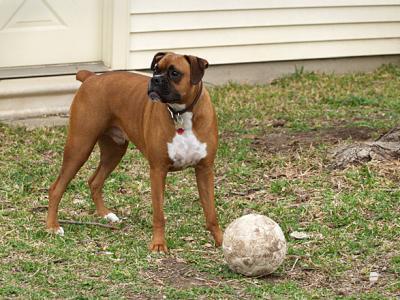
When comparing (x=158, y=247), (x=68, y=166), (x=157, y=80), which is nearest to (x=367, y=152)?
(x=158, y=247)

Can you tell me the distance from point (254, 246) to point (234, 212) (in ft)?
4.82

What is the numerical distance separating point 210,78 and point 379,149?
10.4 feet

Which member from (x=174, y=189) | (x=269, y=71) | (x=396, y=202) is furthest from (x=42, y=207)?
(x=269, y=71)

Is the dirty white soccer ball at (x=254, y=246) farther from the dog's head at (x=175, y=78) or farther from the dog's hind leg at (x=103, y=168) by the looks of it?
the dog's hind leg at (x=103, y=168)

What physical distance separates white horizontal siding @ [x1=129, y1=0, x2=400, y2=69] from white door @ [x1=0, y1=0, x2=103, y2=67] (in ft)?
1.42

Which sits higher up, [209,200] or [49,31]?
[49,31]

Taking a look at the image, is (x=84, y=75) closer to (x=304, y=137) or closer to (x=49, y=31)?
(x=304, y=137)

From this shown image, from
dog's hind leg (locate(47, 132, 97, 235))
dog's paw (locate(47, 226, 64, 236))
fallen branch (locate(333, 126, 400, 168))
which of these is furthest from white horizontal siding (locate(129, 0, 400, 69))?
dog's paw (locate(47, 226, 64, 236))

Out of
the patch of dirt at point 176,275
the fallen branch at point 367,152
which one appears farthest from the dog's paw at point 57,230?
the fallen branch at point 367,152

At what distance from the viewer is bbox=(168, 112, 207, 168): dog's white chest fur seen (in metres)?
6.06

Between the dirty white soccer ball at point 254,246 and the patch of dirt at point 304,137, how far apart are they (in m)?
2.86

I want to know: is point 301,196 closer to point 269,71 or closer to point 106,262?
point 106,262

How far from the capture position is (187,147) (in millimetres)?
6074

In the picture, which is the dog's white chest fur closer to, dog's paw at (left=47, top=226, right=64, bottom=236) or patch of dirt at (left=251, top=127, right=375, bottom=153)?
dog's paw at (left=47, top=226, right=64, bottom=236)
